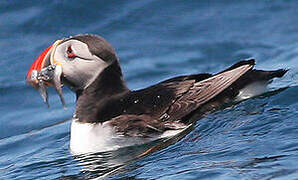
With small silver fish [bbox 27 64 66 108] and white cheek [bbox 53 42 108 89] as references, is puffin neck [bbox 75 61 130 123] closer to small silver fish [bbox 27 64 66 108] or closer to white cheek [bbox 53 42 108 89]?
white cheek [bbox 53 42 108 89]

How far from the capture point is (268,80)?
7.01m

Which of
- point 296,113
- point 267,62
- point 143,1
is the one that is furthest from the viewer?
point 143,1

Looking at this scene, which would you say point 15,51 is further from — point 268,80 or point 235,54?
point 268,80

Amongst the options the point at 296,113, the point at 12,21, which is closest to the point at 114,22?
the point at 12,21

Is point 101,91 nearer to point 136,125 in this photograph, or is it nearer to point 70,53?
point 70,53

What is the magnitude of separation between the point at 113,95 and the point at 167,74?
303 cm

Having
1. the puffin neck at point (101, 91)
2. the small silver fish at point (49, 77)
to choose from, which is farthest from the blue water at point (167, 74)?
the small silver fish at point (49, 77)

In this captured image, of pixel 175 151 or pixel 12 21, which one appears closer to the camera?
pixel 175 151

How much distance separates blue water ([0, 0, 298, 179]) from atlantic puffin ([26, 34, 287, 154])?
15cm

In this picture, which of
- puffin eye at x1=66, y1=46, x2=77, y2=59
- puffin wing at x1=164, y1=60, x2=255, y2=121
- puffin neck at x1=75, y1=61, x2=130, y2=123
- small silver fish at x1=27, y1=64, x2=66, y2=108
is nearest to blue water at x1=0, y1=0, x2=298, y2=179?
puffin wing at x1=164, y1=60, x2=255, y2=121

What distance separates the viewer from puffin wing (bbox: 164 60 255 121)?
251 inches

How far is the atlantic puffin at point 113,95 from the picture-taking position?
248 inches

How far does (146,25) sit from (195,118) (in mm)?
4538

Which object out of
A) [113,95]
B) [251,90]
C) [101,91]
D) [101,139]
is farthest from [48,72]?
[251,90]
